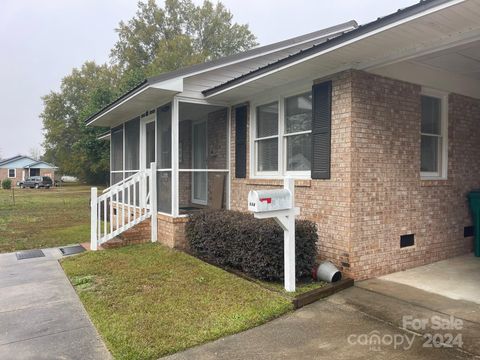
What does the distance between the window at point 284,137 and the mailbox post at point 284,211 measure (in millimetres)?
1630

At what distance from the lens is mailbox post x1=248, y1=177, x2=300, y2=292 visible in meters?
4.35

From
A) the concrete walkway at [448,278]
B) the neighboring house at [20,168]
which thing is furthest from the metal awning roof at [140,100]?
the neighboring house at [20,168]

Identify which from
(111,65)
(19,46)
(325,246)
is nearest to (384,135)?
(325,246)

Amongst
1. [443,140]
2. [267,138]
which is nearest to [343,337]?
[267,138]

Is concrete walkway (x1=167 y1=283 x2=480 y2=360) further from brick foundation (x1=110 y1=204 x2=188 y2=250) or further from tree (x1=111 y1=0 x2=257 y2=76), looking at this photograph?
tree (x1=111 y1=0 x2=257 y2=76)

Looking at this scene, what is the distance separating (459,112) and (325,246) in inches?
137

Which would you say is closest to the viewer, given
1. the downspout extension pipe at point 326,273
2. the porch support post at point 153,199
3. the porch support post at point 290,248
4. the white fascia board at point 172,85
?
the porch support post at point 290,248

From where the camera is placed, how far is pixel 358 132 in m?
5.21

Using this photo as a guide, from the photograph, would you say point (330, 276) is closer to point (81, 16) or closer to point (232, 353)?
point (232, 353)

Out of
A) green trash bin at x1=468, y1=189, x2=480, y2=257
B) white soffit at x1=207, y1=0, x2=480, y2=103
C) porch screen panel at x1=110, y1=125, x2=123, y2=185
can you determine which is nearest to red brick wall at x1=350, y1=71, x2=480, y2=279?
green trash bin at x1=468, y1=189, x2=480, y2=257

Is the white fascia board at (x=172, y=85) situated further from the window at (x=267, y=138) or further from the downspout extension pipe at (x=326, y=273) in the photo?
the downspout extension pipe at (x=326, y=273)

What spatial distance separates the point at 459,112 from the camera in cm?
654

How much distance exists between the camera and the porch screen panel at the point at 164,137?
7.83m

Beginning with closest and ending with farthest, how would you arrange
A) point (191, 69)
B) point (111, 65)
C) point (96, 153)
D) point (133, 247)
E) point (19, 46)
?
point (191, 69)
point (133, 247)
point (96, 153)
point (19, 46)
point (111, 65)
